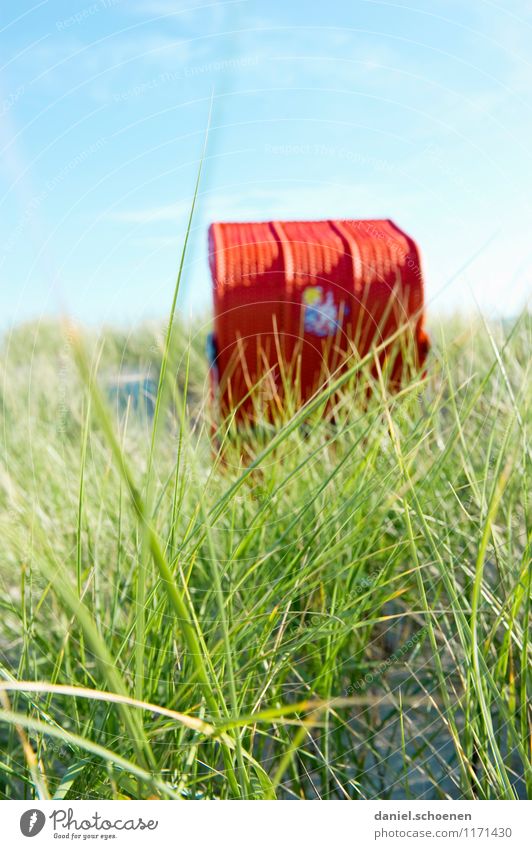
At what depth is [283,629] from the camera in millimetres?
703

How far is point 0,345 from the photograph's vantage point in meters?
2.76

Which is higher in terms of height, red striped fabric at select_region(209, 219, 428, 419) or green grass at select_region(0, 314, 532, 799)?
red striped fabric at select_region(209, 219, 428, 419)

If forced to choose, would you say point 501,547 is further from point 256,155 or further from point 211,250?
point 211,250

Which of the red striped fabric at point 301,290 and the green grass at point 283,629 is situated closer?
the green grass at point 283,629

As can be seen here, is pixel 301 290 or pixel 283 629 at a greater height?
pixel 301 290

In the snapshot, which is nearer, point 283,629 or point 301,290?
point 283,629

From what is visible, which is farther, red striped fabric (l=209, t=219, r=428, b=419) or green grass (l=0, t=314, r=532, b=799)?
red striped fabric (l=209, t=219, r=428, b=419)

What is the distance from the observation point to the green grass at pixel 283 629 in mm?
563

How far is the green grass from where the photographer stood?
563mm

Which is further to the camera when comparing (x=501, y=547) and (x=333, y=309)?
(x=333, y=309)

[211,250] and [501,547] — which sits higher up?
[211,250]
